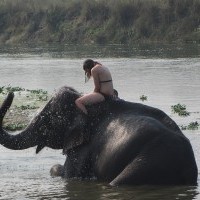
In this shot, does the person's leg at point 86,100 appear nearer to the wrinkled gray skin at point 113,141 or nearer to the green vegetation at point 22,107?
the wrinkled gray skin at point 113,141

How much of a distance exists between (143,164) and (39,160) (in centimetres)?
384

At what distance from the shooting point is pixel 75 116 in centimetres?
1216

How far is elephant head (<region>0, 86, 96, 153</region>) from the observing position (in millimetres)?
12016

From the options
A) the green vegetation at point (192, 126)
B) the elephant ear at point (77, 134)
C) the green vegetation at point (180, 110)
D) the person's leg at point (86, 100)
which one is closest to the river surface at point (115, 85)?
the green vegetation at point (180, 110)

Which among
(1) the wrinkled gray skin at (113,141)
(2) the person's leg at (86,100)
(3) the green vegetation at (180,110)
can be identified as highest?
(3) the green vegetation at (180,110)

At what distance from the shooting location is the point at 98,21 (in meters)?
77.0

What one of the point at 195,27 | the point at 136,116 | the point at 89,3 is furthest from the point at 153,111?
the point at 89,3

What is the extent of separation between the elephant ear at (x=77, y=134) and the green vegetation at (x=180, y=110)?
8734 millimetres

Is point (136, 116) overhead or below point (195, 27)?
below

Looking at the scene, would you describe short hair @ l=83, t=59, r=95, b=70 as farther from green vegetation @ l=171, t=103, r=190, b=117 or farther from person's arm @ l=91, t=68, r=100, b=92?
green vegetation @ l=171, t=103, r=190, b=117

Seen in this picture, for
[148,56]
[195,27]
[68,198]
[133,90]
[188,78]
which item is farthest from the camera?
[195,27]

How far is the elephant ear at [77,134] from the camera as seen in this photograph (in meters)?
11.9

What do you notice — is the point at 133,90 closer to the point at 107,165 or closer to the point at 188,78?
the point at 188,78

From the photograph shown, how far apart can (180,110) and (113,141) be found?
31.9 ft
